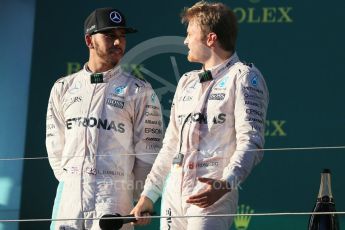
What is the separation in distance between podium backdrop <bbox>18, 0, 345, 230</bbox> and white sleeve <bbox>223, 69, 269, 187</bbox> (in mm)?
912

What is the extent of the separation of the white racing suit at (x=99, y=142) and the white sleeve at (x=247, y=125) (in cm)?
40

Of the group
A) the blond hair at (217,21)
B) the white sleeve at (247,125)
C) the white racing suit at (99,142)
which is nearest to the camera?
the white sleeve at (247,125)

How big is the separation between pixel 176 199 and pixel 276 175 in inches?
13.3

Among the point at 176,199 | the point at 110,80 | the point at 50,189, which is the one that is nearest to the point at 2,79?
the point at 50,189

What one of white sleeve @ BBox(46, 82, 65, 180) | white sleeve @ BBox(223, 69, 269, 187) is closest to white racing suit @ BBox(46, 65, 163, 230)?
white sleeve @ BBox(46, 82, 65, 180)

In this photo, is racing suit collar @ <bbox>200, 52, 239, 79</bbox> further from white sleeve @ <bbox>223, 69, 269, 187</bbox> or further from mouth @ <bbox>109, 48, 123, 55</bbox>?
mouth @ <bbox>109, 48, 123, 55</bbox>

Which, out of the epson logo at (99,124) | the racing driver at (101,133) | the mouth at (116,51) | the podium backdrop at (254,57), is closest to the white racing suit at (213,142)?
the racing driver at (101,133)

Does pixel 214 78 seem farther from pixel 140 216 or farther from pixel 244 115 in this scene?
pixel 140 216

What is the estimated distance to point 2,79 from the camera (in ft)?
15.6

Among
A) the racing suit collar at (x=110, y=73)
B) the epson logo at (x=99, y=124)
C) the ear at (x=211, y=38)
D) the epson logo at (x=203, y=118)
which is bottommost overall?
the epson logo at (x=203, y=118)

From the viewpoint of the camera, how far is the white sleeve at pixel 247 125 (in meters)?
2.74

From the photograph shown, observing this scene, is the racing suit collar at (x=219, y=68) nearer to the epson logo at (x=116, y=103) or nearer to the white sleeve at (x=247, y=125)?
the white sleeve at (x=247, y=125)

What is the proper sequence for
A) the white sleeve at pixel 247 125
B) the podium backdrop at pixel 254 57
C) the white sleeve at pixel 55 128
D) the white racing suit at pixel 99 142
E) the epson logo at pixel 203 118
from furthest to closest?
the podium backdrop at pixel 254 57, the white sleeve at pixel 55 128, the white racing suit at pixel 99 142, the epson logo at pixel 203 118, the white sleeve at pixel 247 125

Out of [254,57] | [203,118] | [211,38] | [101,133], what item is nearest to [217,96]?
[203,118]
